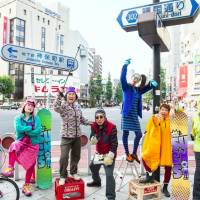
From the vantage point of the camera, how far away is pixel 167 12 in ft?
17.4

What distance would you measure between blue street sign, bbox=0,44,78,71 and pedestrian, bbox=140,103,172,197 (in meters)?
2.30

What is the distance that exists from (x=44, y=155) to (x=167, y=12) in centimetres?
337

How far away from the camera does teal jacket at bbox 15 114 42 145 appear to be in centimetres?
509

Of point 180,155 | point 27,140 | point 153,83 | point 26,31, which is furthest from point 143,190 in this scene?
point 26,31

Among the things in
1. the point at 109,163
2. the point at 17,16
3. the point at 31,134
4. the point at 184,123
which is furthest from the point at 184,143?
the point at 17,16

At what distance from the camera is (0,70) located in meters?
71.3

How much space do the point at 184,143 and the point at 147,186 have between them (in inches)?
35.4

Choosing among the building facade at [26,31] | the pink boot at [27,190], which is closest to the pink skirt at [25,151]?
the pink boot at [27,190]

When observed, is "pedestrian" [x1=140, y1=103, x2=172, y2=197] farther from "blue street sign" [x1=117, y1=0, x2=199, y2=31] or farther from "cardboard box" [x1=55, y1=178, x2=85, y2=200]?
"blue street sign" [x1=117, y1=0, x2=199, y2=31]

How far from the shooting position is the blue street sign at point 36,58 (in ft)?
17.8

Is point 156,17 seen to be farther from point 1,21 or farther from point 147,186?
point 1,21

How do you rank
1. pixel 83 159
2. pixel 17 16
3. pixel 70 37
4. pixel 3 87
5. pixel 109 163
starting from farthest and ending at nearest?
pixel 70 37 → pixel 17 16 → pixel 3 87 → pixel 83 159 → pixel 109 163

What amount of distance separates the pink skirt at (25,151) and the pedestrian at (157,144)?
187 cm

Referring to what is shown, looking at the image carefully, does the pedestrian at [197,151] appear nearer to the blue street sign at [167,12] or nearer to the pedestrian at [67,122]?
the blue street sign at [167,12]
